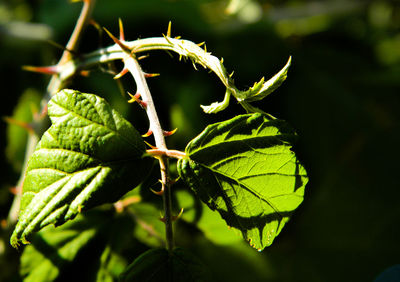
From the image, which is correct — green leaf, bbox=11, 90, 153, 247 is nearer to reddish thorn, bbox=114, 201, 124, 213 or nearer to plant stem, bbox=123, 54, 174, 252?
plant stem, bbox=123, 54, 174, 252

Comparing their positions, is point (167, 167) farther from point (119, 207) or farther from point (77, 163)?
point (119, 207)

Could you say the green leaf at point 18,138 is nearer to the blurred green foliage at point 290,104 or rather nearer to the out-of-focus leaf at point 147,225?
the blurred green foliage at point 290,104

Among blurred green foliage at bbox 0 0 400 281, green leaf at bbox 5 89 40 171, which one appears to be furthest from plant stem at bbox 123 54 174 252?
green leaf at bbox 5 89 40 171

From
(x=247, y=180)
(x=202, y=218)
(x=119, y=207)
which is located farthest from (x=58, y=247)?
(x=247, y=180)

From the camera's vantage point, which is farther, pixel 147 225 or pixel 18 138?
pixel 18 138

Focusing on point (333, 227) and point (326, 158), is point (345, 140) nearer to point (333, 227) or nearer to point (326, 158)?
point (326, 158)

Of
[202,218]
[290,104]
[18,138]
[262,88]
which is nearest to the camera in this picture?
[262,88]
